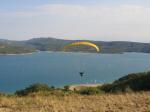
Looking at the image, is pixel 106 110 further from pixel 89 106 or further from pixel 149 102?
pixel 149 102

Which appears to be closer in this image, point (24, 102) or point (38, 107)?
point (38, 107)

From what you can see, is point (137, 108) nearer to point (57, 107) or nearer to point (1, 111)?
point (57, 107)

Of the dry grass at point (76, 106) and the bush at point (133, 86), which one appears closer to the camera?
the dry grass at point (76, 106)

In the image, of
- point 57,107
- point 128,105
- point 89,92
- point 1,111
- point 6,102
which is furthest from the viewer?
point 89,92

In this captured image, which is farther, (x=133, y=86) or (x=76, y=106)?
(x=133, y=86)

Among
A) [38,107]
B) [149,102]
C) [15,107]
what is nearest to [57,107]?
[38,107]

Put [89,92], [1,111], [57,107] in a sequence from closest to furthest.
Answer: [1,111] < [57,107] < [89,92]

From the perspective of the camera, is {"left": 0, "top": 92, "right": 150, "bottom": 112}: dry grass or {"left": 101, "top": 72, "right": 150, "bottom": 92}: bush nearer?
{"left": 0, "top": 92, "right": 150, "bottom": 112}: dry grass

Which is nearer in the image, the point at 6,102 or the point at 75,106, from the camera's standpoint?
the point at 75,106

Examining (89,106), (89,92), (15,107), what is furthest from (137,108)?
(89,92)
